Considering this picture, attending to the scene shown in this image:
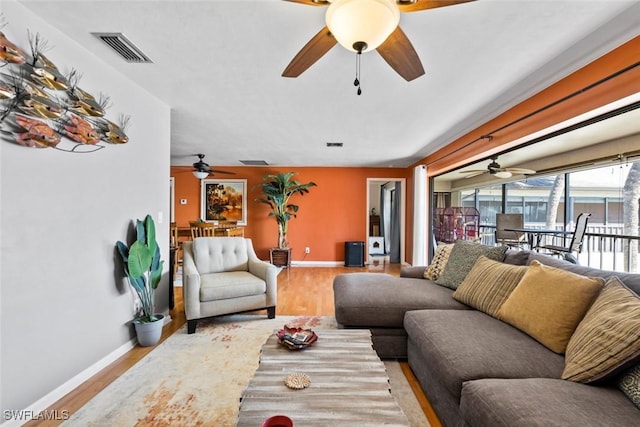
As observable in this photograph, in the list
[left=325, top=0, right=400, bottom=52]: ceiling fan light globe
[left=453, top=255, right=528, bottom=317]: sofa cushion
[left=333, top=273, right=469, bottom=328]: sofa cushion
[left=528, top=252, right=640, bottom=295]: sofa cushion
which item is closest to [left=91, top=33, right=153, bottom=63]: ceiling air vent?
[left=325, top=0, right=400, bottom=52]: ceiling fan light globe

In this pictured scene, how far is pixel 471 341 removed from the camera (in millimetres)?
1521

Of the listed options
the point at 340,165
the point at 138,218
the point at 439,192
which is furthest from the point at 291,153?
the point at 439,192

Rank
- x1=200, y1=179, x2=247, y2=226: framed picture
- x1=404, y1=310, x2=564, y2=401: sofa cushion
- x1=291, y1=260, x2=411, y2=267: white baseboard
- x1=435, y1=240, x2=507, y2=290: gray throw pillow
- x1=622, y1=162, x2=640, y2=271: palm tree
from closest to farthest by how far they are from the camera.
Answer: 1. x1=404, y1=310, x2=564, y2=401: sofa cushion
2. x1=435, y1=240, x2=507, y2=290: gray throw pillow
3. x1=622, y1=162, x2=640, y2=271: palm tree
4. x1=291, y1=260, x2=411, y2=267: white baseboard
5. x1=200, y1=179, x2=247, y2=226: framed picture

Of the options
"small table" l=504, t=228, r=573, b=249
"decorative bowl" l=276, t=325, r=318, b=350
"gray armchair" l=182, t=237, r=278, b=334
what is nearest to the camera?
"decorative bowl" l=276, t=325, r=318, b=350

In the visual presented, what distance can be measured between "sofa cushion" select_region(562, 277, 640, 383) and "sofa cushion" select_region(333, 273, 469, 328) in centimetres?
91

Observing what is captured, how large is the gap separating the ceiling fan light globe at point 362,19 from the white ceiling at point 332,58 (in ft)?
1.75

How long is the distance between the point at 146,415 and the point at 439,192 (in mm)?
9473

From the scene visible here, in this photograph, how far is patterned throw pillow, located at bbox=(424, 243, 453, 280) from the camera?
2.79m

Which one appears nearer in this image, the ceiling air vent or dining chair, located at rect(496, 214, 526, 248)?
the ceiling air vent

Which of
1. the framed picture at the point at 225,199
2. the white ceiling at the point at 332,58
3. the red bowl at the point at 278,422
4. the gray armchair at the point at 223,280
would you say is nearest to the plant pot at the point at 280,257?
the framed picture at the point at 225,199

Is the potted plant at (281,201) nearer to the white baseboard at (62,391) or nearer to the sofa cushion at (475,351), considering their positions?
the white baseboard at (62,391)

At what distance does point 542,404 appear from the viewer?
3.33 ft

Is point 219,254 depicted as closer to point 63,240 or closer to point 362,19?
point 63,240

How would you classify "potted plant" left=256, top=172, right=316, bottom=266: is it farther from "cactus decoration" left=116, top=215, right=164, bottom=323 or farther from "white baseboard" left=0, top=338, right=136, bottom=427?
"white baseboard" left=0, top=338, right=136, bottom=427
